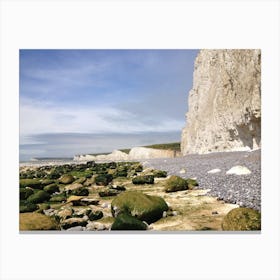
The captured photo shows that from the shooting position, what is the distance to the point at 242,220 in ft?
17.7

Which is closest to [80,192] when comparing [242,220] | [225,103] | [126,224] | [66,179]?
[66,179]

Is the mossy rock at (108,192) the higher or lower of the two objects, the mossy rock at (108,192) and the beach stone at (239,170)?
the lower

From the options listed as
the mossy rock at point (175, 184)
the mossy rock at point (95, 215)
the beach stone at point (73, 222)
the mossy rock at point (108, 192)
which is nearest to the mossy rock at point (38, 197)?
the beach stone at point (73, 222)

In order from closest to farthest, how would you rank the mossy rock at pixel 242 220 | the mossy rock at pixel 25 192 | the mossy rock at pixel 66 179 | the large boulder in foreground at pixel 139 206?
the mossy rock at pixel 242 220
the large boulder in foreground at pixel 139 206
the mossy rock at pixel 25 192
the mossy rock at pixel 66 179

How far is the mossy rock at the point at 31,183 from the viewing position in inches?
223

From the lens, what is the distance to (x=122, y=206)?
5496 mm

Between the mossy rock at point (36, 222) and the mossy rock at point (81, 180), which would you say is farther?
the mossy rock at point (81, 180)

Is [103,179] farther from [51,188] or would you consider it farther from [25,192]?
[25,192]

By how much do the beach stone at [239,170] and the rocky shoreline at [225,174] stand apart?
0.06 meters

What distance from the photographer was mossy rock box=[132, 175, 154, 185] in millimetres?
6102

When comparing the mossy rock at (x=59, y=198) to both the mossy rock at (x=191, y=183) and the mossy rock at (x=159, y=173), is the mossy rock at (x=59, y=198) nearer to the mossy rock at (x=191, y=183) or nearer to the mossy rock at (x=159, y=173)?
the mossy rock at (x=159, y=173)

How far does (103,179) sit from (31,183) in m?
1.30
